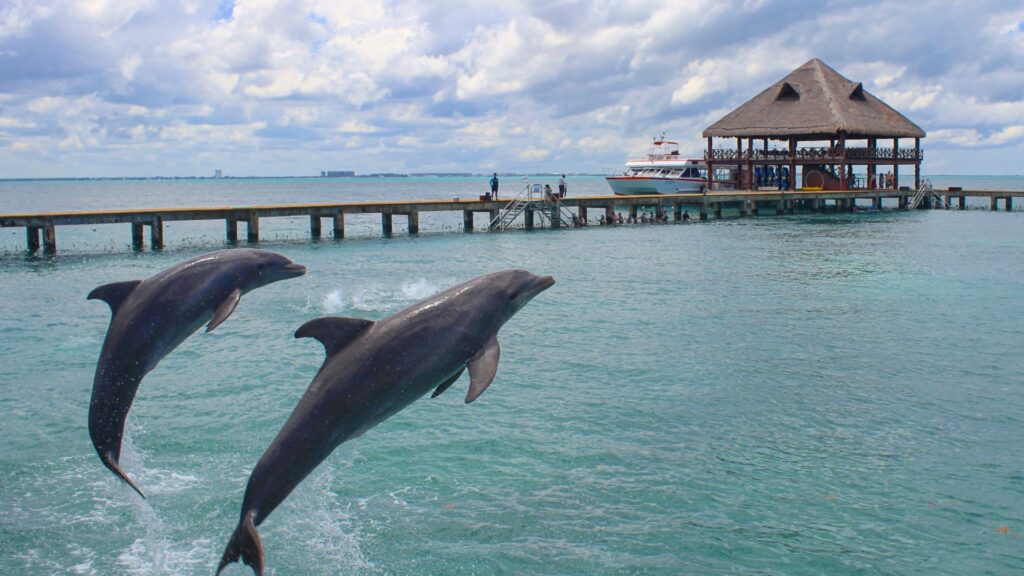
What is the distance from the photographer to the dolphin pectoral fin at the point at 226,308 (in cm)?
489

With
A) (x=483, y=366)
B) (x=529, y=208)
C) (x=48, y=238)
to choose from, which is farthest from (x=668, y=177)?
(x=483, y=366)

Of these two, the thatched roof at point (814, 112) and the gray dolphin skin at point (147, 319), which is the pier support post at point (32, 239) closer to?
the gray dolphin skin at point (147, 319)

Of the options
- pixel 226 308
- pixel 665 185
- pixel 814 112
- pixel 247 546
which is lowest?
pixel 247 546

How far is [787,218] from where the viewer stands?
55.0 meters

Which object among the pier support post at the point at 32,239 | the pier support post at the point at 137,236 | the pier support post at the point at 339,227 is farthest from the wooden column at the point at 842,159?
the pier support post at the point at 32,239

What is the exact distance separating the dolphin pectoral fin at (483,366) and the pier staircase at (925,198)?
64303 mm

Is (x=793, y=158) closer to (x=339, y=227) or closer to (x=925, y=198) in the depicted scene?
(x=925, y=198)

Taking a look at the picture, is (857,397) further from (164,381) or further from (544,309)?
(164,381)

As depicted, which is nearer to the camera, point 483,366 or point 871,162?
point 483,366

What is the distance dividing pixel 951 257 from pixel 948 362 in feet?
61.0

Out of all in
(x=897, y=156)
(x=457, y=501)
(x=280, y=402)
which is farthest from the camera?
(x=897, y=156)

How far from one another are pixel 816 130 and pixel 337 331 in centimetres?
5566

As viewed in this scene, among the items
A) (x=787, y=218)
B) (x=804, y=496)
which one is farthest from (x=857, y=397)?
(x=787, y=218)

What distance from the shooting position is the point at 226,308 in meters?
5.02
